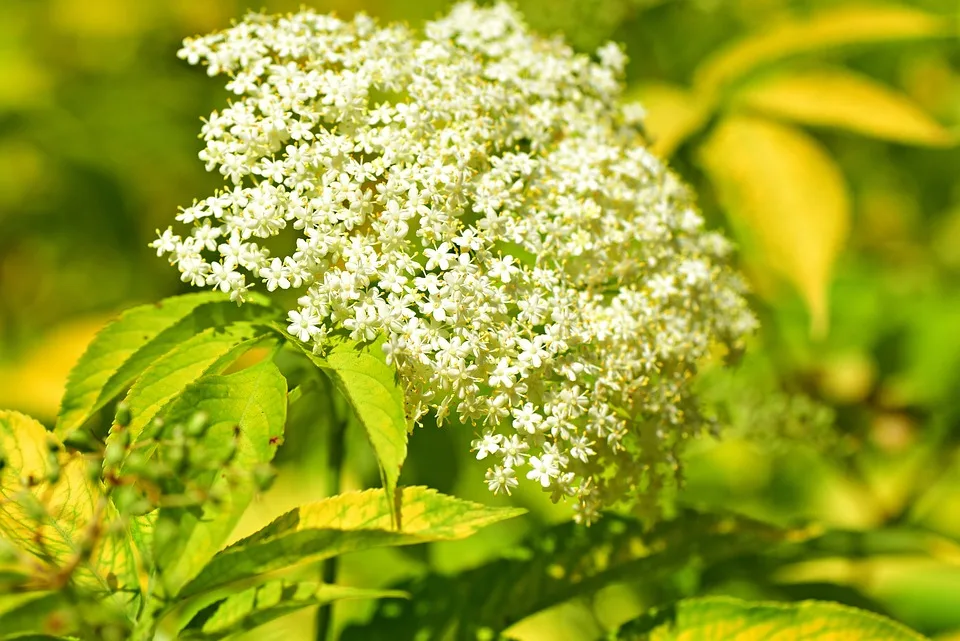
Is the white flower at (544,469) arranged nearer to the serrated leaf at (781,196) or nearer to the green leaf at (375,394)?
the green leaf at (375,394)

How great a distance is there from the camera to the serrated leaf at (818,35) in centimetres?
283

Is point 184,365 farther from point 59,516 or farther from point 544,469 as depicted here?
point 544,469

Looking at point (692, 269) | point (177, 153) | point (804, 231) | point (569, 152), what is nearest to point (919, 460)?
point (804, 231)

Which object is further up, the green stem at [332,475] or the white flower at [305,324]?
the white flower at [305,324]

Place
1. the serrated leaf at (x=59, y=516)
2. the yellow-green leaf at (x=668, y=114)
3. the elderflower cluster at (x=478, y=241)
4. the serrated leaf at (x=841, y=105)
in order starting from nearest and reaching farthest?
1. the serrated leaf at (x=59, y=516)
2. the elderflower cluster at (x=478, y=241)
3. the yellow-green leaf at (x=668, y=114)
4. the serrated leaf at (x=841, y=105)

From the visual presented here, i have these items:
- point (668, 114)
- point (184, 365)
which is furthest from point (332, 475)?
point (668, 114)

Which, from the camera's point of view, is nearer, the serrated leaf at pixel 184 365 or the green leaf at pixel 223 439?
the green leaf at pixel 223 439

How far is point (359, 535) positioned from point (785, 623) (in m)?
0.94

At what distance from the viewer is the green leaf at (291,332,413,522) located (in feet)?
4.42

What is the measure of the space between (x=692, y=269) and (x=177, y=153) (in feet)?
12.2

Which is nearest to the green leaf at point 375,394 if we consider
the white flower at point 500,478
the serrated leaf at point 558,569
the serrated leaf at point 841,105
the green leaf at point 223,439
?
the green leaf at point 223,439

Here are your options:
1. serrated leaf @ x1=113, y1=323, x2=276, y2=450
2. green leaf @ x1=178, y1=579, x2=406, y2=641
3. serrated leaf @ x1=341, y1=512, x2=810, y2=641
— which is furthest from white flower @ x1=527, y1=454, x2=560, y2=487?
serrated leaf @ x1=113, y1=323, x2=276, y2=450

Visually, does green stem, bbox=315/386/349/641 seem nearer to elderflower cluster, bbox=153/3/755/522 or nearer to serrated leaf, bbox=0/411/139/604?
elderflower cluster, bbox=153/3/755/522

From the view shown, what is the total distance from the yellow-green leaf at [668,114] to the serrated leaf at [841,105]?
0.79 ft
